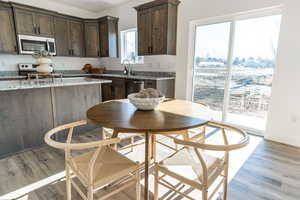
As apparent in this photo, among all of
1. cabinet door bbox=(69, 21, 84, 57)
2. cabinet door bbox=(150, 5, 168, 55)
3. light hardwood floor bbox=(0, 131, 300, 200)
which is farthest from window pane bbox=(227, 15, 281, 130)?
cabinet door bbox=(69, 21, 84, 57)

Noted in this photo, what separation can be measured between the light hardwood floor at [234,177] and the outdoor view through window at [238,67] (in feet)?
2.67

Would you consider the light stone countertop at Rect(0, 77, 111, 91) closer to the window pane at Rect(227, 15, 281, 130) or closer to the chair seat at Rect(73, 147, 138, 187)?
the chair seat at Rect(73, 147, 138, 187)

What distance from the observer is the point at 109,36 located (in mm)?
4609

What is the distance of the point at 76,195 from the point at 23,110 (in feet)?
4.53

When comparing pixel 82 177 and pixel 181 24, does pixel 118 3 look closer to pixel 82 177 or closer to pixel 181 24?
pixel 181 24

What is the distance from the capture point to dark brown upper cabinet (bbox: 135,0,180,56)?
334 centimetres

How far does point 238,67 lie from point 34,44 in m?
4.45

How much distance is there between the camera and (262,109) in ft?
9.32

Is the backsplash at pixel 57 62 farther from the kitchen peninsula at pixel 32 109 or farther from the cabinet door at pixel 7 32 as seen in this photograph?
the kitchen peninsula at pixel 32 109

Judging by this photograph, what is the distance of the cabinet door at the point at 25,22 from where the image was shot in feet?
12.2

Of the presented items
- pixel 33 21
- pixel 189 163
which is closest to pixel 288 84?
pixel 189 163

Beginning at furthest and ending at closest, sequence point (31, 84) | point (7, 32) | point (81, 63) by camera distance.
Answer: point (81, 63), point (7, 32), point (31, 84)

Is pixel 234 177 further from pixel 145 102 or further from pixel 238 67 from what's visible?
pixel 238 67

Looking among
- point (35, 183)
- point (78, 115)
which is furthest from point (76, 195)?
point (78, 115)
